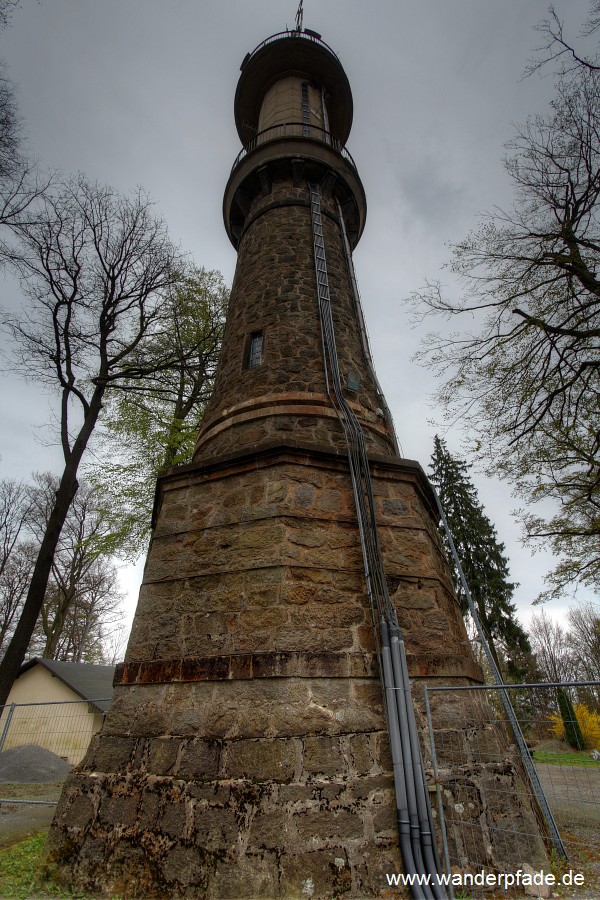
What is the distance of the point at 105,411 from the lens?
39.9 ft

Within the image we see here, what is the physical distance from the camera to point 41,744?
13852 mm

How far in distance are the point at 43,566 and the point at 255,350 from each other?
17.4 feet

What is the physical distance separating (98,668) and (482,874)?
81.7 ft

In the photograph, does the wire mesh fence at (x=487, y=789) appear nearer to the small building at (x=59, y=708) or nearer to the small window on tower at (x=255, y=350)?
the small window on tower at (x=255, y=350)

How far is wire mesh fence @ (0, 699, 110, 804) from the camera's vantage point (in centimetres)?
932

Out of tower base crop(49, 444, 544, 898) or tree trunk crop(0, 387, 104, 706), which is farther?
tree trunk crop(0, 387, 104, 706)

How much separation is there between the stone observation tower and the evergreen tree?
16836mm

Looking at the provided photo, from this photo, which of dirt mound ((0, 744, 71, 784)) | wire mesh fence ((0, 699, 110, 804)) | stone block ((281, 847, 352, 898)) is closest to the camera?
stone block ((281, 847, 352, 898))

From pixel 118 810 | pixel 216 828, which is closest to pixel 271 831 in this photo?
pixel 216 828

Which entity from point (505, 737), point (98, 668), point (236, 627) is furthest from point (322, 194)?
point (98, 668)

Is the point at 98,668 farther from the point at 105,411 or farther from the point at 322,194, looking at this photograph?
the point at 322,194

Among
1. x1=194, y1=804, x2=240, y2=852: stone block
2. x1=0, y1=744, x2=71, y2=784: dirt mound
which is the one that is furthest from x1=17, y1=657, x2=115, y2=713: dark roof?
x1=194, y1=804, x2=240, y2=852: stone block

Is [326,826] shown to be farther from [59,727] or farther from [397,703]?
[59,727]

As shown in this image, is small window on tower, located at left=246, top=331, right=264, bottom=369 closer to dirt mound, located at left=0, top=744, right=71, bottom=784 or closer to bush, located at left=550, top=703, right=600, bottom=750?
bush, located at left=550, top=703, right=600, bottom=750
